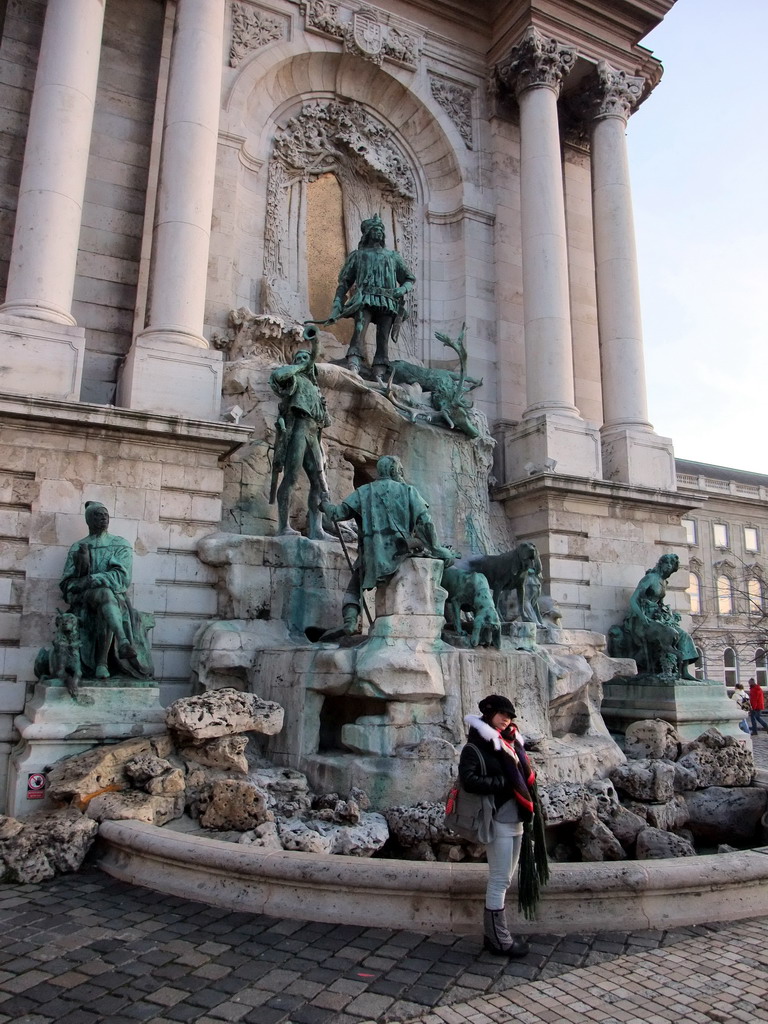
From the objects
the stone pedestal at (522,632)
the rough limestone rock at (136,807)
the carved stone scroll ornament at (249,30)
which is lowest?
the rough limestone rock at (136,807)

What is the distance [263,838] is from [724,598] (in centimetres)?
3710

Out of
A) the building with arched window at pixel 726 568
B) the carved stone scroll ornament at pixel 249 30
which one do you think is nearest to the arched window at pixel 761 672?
the building with arched window at pixel 726 568

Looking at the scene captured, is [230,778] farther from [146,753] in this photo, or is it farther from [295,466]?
[295,466]

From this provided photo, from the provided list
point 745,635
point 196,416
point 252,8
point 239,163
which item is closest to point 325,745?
point 196,416

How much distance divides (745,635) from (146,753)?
37648 mm

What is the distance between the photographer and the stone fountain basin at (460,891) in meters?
4.78

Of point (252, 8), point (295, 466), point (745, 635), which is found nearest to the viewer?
point (295, 466)

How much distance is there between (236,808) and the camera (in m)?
6.37

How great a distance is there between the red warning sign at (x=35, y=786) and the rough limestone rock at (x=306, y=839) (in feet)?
8.01

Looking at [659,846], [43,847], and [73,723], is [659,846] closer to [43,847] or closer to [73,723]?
[43,847]

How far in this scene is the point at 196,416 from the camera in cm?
1127

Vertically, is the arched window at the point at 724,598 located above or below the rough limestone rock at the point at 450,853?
above

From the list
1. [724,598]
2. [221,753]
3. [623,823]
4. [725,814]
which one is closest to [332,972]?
[221,753]

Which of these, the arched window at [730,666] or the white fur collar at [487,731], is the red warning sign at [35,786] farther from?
the arched window at [730,666]
